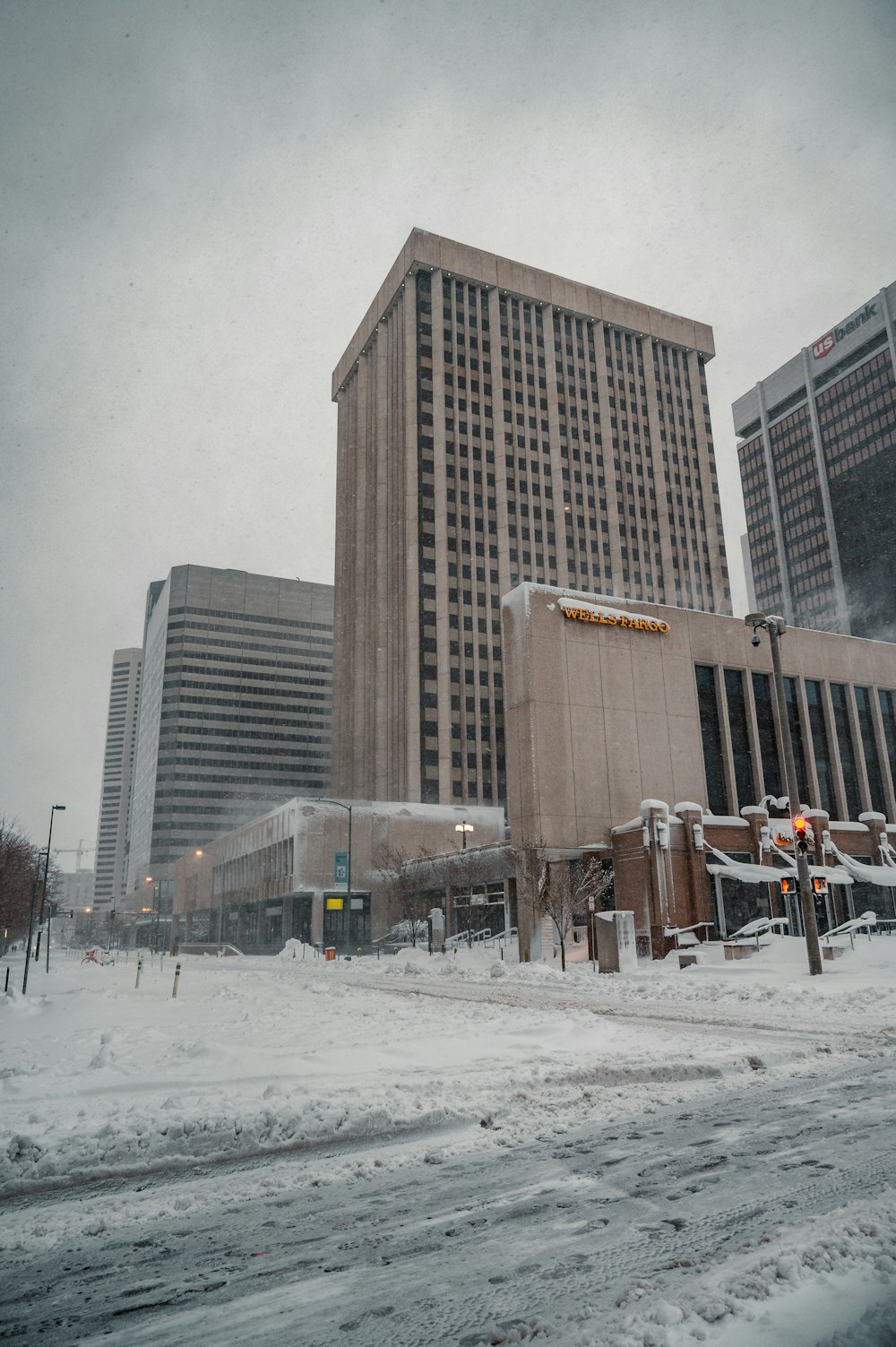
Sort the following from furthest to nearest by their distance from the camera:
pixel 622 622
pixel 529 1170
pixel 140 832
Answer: pixel 140 832 < pixel 622 622 < pixel 529 1170

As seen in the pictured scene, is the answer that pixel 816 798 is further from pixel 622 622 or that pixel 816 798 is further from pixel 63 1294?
pixel 63 1294

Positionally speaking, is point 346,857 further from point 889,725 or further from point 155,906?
point 155,906

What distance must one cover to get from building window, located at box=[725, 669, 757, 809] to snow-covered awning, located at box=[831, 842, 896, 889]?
878cm

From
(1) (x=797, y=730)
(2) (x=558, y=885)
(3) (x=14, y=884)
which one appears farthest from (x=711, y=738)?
(3) (x=14, y=884)

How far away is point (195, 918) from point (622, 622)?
303ft

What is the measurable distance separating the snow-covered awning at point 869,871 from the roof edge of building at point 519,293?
97536mm

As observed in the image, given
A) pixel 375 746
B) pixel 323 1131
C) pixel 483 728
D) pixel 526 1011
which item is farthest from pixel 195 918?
pixel 323 1131

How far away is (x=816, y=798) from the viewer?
172ft

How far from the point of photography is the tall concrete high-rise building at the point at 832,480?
150000 millimetres

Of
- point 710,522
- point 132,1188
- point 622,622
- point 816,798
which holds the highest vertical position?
point 710,522

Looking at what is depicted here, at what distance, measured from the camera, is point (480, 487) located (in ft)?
356

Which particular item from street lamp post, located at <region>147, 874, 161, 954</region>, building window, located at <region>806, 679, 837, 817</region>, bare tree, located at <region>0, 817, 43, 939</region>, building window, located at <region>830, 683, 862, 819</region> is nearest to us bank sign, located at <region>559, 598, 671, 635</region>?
building window, located at <region>806, 679, 837, 817</region>

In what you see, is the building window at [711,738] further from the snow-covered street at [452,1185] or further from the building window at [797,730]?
the snow-covered street at [452,1185]

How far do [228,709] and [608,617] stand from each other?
12955 cm
